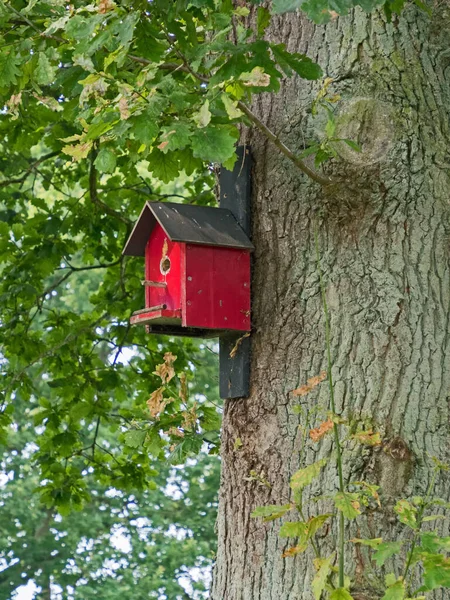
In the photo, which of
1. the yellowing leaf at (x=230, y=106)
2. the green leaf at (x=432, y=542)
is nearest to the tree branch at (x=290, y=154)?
the yellowing leaf at (x=230, y=106)

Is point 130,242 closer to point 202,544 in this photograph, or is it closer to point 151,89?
point 151,89

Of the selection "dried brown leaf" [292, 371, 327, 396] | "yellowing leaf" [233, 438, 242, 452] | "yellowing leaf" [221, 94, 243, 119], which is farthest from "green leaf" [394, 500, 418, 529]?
"yellowing leaf" [221, 94, 243, 119]

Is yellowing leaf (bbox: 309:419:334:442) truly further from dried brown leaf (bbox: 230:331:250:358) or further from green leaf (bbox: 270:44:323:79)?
green leaf (bbox: 270:44:323:79)

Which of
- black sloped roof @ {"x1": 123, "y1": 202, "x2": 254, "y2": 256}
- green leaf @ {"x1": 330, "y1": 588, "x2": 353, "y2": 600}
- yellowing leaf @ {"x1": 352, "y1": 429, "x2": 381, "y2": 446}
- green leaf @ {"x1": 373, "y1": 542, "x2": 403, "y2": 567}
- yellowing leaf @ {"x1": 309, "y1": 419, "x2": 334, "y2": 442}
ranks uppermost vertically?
black sloped roof @ {"x1": 123, "y1": 202, "x2": 254, "y2": 256}

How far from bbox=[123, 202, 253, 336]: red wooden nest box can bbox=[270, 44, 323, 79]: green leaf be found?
59cm

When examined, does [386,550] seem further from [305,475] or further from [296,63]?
[296,63]

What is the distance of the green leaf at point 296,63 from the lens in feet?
8.18

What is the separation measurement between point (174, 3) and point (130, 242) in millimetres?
875

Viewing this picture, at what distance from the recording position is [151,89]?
8.05 feet

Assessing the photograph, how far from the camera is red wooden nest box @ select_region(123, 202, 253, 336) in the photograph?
2893 millimetres

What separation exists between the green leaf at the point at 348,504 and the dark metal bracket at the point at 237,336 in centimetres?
57

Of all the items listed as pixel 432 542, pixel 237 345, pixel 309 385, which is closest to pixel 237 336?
pixel 237 345

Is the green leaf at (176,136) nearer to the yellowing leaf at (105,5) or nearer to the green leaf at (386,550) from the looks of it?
the yellowing leaf at (105,5)

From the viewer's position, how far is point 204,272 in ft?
9.58
